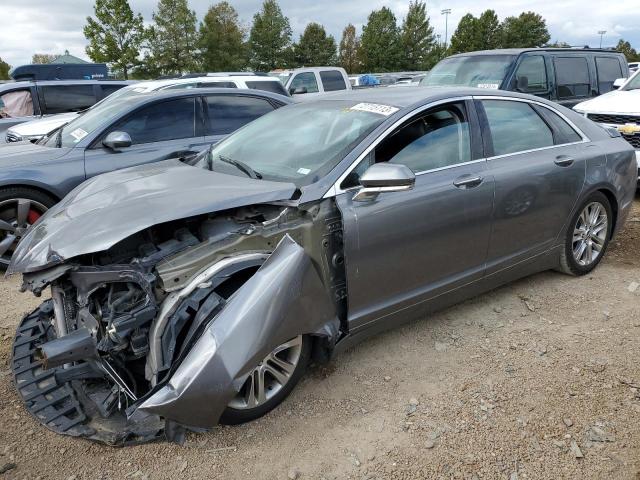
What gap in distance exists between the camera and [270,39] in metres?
44.0

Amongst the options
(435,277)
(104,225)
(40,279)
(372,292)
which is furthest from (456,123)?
(40,279)

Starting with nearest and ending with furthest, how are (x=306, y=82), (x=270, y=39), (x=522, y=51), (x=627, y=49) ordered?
(x=522, y=51), (x=306, y=82), (x=270, y=39), (x=627, y=49)

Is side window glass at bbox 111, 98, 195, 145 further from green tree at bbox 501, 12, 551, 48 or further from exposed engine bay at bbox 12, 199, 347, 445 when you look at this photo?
green tree at bbox 501, 12, 551, 48

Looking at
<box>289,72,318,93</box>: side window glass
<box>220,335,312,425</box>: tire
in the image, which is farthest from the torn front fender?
<box>289,72,318,93</box>: side window glass

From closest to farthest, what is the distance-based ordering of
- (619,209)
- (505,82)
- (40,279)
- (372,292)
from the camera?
(40,279) → (372,292) → (619,209) → (505,82)

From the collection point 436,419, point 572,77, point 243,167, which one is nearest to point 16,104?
point 243,167

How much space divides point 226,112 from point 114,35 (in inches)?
1119

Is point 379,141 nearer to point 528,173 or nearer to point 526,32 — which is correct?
point 528,173

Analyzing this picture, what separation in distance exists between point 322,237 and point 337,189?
0.91 feet

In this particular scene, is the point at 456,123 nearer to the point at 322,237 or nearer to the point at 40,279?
the point at 322,237

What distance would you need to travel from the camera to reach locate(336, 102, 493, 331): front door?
2.87 m

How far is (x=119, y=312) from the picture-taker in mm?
2416

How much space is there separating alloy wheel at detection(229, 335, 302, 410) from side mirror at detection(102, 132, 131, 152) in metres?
3.22

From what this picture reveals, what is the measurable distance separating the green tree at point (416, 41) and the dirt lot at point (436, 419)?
49044 mm
